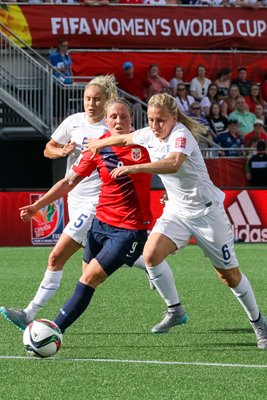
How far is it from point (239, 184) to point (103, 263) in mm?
14363

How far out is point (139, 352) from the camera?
8312 mm

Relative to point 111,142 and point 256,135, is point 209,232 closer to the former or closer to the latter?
point 111,142

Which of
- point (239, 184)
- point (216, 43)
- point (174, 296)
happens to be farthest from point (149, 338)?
point (216, 43)

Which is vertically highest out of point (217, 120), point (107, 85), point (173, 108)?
point (217, 120)

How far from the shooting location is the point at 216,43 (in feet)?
82.8

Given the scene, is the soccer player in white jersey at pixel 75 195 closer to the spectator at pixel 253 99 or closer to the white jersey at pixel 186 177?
the white jersey at pixel 186 177

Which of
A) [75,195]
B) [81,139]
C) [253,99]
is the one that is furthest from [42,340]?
[253,99]

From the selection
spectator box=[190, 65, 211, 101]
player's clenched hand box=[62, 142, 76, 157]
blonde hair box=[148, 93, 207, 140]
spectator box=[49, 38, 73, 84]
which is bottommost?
player's clenched hand box=[62, 142, 76, 157]

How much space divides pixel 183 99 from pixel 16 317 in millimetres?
14269

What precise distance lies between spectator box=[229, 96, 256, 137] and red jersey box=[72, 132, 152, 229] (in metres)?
14.9

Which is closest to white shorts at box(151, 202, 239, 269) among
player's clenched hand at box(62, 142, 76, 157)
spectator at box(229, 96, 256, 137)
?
player's clenched hand at box(62, 142, 76, 157)

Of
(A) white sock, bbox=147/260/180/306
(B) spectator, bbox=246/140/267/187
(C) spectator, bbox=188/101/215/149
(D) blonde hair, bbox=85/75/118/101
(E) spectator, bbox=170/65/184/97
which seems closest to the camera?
(A) white sock, bbox=147/260/180/306

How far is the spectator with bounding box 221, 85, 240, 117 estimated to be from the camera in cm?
2362

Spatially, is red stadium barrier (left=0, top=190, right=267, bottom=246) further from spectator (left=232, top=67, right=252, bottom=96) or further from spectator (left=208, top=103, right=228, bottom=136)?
spectator (left=232, top=67, right=252, bottom=96)
